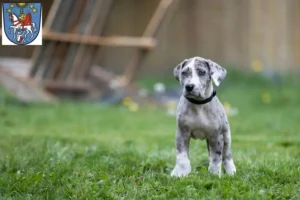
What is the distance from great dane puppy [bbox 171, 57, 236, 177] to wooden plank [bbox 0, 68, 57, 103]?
8.10m

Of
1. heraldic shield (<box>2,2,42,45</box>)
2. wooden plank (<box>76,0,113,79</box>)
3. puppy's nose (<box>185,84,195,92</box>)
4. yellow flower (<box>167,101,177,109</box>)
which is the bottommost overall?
yellow flower (<box>167,101,177,109</box>)

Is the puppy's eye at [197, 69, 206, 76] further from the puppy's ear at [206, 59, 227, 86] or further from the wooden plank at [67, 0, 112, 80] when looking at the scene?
the wooden plank at [67, 0, 112, 80]

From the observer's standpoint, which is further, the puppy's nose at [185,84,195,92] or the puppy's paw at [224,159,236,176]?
the puppy's paw at [224,159,236,176]

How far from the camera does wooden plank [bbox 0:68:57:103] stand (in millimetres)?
13023

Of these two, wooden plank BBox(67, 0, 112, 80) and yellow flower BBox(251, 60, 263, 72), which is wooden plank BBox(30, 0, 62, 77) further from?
yellow flower BBox(251, 60, 263, 72)

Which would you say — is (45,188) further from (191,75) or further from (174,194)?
(191,75)

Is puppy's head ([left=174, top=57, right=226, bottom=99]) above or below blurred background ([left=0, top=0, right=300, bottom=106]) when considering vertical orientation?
above

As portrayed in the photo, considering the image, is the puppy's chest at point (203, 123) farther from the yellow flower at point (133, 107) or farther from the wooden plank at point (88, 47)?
the wooden plank at point (88, 47)

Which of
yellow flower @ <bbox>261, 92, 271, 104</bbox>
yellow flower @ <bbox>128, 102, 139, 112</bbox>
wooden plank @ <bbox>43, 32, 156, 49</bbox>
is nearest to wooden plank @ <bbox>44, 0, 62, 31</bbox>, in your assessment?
wooden plank @ <bbox>43, 32, 156, 49</bbox>

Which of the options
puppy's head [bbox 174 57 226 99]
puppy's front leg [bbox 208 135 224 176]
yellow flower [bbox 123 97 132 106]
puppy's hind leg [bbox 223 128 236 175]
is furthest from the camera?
yellow flower [bbox 123 97 132 106]

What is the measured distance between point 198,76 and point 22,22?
1385 millimetres

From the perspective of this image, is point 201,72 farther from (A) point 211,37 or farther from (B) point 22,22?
(A) point 211,37

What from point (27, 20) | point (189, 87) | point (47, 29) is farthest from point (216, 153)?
point (47, 29)

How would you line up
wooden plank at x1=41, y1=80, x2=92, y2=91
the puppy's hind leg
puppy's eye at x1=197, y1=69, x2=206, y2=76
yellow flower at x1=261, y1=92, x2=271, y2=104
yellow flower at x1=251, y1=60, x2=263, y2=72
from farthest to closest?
1. yellow flower at x1=251, y1=60, x2=263, y2=72
2. yellow flower at x1=261, y1=92, x2=271, y2=104
3. wooden plank at x1=41, y1=80, x2=92, y2=91
4. the puppy's hind leg
5. puppy's eye at x1=197, y1=69, x2=206, y2=76
